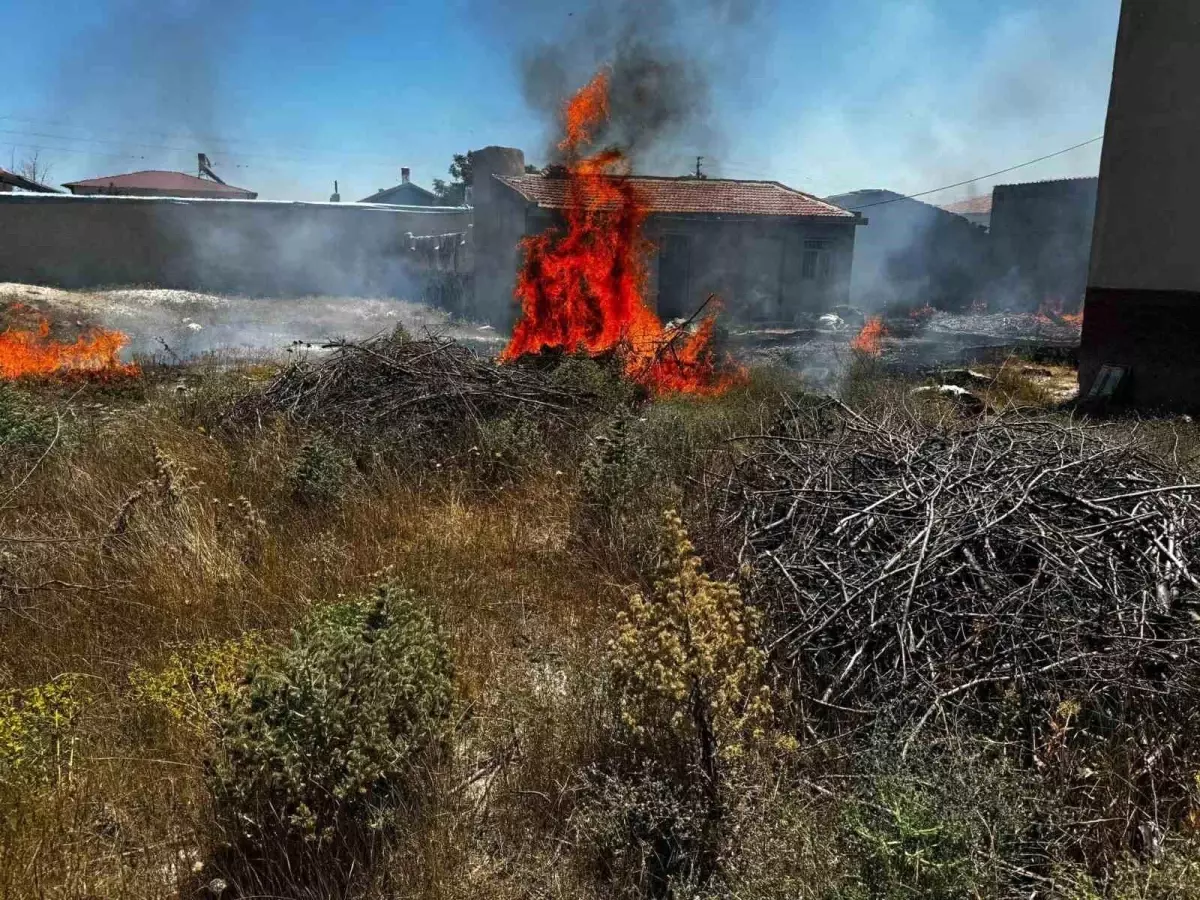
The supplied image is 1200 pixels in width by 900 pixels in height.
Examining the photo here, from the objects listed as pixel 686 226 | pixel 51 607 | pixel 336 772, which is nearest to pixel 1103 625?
pixel 336 772

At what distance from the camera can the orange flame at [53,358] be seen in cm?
1112

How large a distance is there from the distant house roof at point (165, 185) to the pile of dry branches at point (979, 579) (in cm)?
4511

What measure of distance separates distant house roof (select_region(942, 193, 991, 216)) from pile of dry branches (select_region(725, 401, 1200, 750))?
50132 millimetres

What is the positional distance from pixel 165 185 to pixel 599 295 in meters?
39.0

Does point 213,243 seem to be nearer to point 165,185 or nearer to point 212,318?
point 212,318

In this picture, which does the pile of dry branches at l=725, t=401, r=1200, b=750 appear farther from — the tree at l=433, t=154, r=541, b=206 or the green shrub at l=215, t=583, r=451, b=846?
the tree at l=433, t=154, r=541, b=206

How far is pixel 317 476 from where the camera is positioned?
18.3 feet

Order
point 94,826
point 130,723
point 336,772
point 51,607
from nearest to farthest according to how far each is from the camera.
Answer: point 336,772 < point 94,826 < point 130,723 < point 51,607

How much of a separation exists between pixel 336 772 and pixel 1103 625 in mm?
3034

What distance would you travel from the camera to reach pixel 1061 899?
7.14 ft

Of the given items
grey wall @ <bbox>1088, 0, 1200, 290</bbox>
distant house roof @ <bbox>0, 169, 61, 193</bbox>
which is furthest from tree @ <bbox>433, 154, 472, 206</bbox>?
grey wall @ <bbox>1088, 0, 1200, 290</bbox>

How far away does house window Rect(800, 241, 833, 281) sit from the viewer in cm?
2680

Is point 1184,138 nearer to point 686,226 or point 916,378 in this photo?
point 916,378

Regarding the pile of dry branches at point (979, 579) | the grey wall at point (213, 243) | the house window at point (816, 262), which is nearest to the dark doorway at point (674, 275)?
the house window at point (816, 262)
